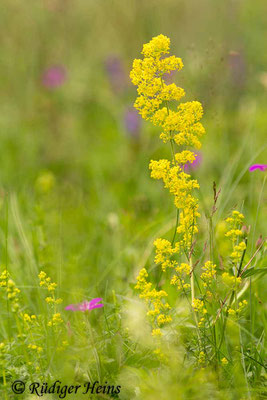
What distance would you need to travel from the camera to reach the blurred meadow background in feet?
6.76

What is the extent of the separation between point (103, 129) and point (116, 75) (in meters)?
0.50

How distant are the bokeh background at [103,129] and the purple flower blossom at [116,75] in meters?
0.01

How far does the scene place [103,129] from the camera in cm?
414

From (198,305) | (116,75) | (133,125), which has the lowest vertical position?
(198,305)

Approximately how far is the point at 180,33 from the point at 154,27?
159 centimetres

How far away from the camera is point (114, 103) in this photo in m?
4.23

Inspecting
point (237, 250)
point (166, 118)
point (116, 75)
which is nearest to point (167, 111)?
point (166, 118)

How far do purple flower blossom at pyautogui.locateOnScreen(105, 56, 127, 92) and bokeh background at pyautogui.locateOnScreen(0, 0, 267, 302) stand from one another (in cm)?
1

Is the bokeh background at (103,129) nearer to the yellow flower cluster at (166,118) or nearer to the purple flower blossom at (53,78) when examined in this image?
the purple flower blossom at (53,78)

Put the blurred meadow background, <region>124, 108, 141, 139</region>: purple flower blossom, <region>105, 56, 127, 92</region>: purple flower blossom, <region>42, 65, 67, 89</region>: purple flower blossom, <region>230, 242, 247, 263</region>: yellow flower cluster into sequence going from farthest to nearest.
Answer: <region>105, 56, 127, 92</region>: purple flower blossom, <region>42, 65, 67, 89</region>: purple flower blossom, <region>124, 108, 141, 139</region>: purple flower blossom, the blurred meadow background, <region>230, 242, 247, 263</region>: yellow flower cluster

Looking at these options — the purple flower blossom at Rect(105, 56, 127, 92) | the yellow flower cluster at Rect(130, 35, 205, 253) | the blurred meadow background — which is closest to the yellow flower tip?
the yellow flower cluster at Rect(130, 35, 205, 253)

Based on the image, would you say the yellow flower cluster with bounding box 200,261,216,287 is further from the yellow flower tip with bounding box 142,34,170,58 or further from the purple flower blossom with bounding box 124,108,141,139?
the purple flower blossom with bounding box 124,108,141,139

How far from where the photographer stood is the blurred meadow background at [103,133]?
206 centimetres

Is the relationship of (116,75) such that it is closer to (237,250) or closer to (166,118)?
(166,118)
